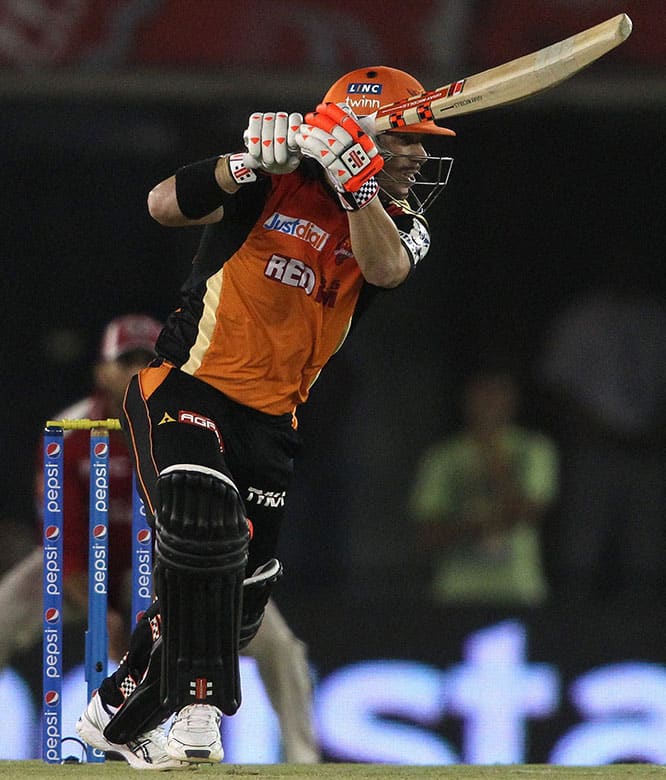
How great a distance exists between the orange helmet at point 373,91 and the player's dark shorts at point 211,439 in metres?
0.67

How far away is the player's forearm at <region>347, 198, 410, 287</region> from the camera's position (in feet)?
11.8

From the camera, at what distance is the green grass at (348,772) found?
3.85 m

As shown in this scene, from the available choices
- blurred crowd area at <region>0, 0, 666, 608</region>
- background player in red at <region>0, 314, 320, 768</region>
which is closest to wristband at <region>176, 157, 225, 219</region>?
background player in red at <region>0, 314, 320, 768</region>

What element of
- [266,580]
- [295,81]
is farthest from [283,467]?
[295,81]

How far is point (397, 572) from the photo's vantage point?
25.7 ft

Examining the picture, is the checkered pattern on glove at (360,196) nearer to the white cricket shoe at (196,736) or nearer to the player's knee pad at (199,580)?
the player's knee pad at (199,580)

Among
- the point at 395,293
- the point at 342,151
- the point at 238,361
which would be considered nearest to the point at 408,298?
the point at 395,293

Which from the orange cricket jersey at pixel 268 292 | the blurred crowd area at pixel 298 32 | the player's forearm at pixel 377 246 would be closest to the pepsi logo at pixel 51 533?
the orange cricket jersey at pixel 268 292

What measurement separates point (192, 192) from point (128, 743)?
48.0 inches

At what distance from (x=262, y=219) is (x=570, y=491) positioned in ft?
13.7

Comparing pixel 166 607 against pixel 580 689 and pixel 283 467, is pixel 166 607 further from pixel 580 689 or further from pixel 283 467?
pixel 580 689

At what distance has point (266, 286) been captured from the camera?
3.76 meters

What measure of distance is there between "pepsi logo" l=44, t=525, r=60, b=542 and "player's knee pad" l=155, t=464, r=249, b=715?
0.84 metres

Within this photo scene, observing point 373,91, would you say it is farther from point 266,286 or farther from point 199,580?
point 199,580
